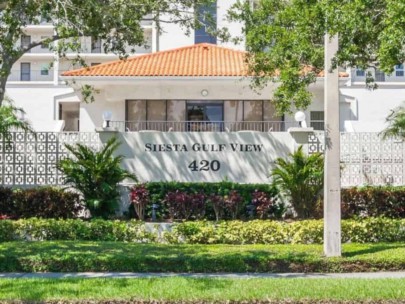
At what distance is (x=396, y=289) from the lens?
827 centimetres

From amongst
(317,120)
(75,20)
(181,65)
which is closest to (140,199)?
(75,20)

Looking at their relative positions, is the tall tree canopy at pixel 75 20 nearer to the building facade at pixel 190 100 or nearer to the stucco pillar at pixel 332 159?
the stucco pillar at pixel 332 159

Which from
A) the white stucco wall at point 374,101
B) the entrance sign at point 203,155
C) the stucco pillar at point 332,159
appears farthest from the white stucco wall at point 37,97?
the stucco pillar at point 332,159

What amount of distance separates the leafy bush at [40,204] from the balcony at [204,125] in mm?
6997

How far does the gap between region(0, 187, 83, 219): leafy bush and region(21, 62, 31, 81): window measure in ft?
110

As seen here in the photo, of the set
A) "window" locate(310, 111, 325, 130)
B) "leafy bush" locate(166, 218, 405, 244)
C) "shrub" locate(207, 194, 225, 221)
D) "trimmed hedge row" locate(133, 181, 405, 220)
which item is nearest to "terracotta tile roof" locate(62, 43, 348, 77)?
"window" locate(310, 111, 325, 130)

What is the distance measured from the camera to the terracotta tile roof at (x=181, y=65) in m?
22.1

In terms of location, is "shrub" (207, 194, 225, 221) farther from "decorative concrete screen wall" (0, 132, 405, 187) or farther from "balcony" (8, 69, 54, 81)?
"balcony" (8, 69, 54, 81)


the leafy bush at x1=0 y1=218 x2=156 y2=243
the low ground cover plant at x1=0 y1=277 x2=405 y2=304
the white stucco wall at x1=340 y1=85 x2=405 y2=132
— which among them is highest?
the white stucco wall at x1=340 y1=85 x2=405 y2=132

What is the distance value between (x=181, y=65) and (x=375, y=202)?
10.6 metres

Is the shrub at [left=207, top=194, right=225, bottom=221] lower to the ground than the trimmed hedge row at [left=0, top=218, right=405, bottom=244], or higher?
higher

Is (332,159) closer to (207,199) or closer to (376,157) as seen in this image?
(207,199)

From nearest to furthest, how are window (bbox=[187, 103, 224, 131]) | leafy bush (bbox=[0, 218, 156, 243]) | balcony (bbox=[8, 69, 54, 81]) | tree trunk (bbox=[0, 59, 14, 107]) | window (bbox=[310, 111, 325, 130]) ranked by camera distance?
tree trunk (bbox=[0, 59, 14, 107])
leafy bush (bbox=[0, 218, 156, 243])
window (bbox=[187, 103, 224, 131])
window (bbox=[310, 111, 325, 130])
balcony (bbox=[8, 69, 54, 81])

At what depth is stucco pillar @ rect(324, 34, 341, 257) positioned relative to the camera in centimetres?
1099
